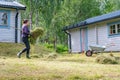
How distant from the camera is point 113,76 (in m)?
7.77

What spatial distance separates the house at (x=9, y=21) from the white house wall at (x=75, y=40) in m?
5.95

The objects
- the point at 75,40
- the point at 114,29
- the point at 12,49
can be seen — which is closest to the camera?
the point at 12,49

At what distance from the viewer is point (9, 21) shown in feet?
72.9

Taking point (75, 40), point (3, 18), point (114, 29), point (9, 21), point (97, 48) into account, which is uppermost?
point (3, 18)

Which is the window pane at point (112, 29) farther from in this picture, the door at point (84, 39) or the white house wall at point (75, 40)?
the white house wall at point (75, 40)

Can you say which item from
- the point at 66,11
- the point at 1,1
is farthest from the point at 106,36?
the point at 66,11

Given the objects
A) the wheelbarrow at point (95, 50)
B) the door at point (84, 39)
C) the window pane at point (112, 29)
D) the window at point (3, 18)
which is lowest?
the wheelbarrow at point (95, 50)

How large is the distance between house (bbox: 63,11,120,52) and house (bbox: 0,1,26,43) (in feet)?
17.8

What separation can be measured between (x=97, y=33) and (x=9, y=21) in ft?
21.7

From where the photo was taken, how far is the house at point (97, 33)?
21406mm

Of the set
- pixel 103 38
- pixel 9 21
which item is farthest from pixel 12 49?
pixel 103 38

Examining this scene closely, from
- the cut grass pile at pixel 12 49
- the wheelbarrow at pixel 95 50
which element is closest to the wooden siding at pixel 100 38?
the wheelbarrow at pixel 95 50

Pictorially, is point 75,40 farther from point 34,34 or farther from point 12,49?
point 34,34

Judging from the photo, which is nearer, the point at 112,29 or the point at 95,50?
the point at 95,50
